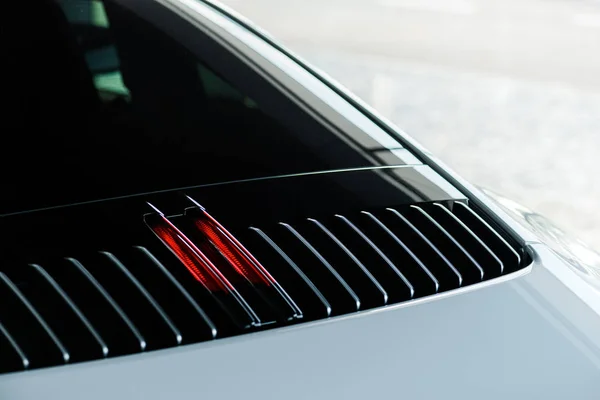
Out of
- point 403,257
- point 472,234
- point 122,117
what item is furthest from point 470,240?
point 122,117

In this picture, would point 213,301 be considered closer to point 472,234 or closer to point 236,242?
point 236,242

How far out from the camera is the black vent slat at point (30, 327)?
1001 mm

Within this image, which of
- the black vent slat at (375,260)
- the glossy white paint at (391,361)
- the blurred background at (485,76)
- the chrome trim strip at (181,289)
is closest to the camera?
the glossy white paint at (391,361)

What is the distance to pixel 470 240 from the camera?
136 centimetres

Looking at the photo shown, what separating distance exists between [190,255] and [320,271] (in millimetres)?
174

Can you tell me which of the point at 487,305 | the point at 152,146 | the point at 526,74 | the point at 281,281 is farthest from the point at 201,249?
the point at 526,74

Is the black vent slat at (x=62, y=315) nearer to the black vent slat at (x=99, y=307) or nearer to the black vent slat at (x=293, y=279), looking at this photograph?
the black vent slat at (x=99, y=307)

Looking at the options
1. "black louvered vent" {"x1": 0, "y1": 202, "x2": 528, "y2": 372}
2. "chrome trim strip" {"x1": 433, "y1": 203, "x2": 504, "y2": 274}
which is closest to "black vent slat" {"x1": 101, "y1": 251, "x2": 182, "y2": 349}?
"black louvered vent" {"x1": 0, "y1": 202, "x2": 528, "y2": 372}

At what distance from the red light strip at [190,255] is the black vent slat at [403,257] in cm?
26

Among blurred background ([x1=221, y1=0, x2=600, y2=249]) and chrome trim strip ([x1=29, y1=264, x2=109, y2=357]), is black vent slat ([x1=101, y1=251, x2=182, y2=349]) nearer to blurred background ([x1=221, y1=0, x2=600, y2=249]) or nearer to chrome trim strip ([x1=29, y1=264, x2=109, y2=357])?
chrome trim strip ([x1=29, y1=264, x2=109, y2=357])

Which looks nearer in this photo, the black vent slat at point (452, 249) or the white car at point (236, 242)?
the white car at point (236, 242)

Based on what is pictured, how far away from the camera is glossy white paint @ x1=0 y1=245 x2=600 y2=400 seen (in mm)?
977

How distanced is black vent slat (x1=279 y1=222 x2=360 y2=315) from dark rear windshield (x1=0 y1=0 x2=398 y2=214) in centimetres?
18

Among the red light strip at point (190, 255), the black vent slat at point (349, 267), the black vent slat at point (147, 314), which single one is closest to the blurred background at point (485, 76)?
the black vent slat at point (349, 267)
